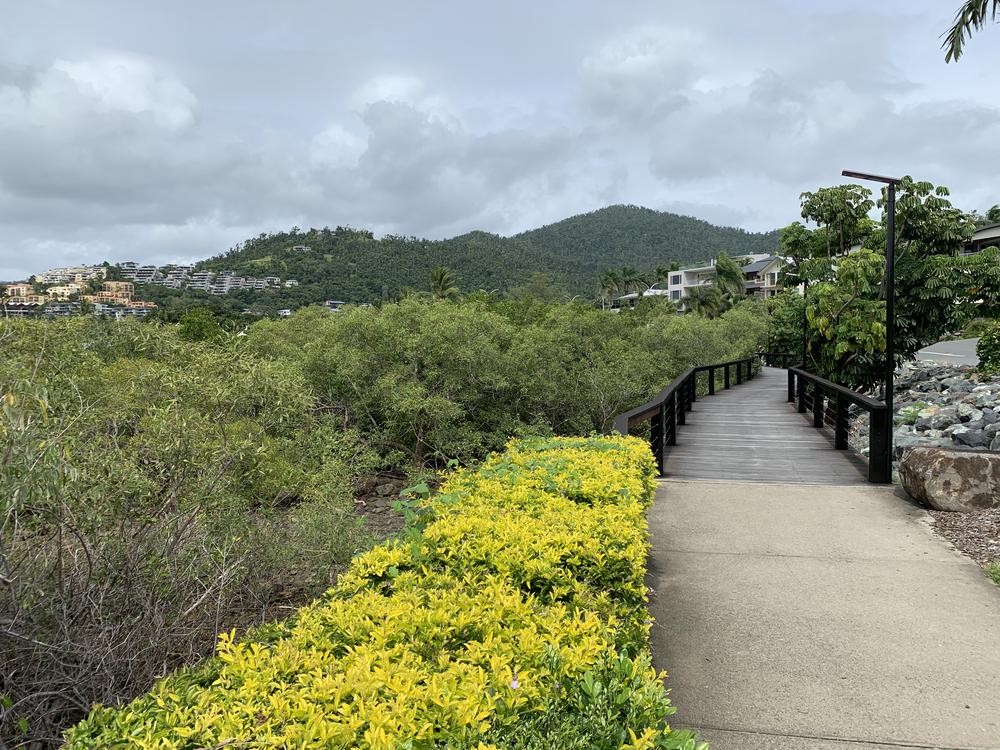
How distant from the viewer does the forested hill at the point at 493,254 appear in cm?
7450

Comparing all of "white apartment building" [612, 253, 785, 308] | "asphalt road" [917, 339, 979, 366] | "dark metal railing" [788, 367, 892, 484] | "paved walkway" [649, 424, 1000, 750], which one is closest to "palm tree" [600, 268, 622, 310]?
"white apartment building" [612, 253, 785, 308]

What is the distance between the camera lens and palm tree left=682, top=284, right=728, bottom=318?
5828 cm

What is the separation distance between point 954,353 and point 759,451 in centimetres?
2570

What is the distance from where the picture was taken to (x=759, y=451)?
9.94m

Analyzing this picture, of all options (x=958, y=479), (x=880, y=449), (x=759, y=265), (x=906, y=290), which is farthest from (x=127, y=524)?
(x=759, y=265)

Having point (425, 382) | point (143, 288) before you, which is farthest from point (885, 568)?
point (143, 288)

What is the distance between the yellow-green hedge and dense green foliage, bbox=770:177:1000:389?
17.0m

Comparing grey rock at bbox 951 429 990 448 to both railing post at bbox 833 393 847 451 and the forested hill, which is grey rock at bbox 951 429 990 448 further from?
the forested hill

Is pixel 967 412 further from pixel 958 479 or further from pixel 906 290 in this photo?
pixel 906 290

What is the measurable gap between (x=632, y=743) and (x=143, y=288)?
56.6 meters

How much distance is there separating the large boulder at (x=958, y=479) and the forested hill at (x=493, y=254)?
114 feet

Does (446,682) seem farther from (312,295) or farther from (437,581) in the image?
(312,295)

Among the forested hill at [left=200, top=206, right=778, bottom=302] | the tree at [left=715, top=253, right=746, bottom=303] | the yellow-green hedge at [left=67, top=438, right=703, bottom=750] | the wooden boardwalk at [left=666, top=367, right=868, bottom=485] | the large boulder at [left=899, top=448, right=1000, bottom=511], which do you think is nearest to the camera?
the yellow-green hedge at [left=67, top=438, right=703, bottom=750]

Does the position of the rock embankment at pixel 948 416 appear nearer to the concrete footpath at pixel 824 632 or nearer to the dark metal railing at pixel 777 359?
the concrete footpath at pixel 824 632
